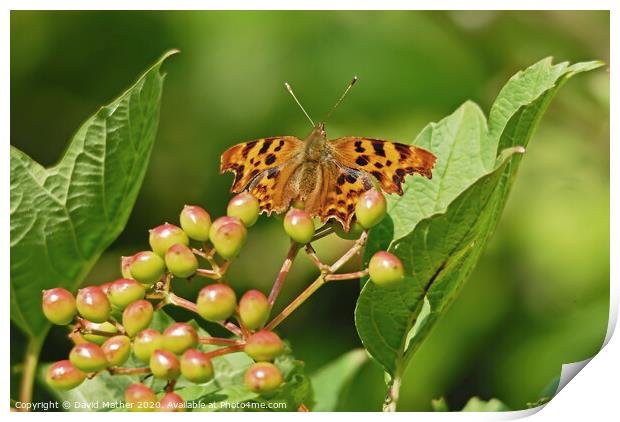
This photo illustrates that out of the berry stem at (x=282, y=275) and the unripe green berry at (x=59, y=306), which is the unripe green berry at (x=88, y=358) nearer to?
the unripe green berry at (x=59, y=306)

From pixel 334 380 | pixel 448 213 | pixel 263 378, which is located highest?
pixel 448 213

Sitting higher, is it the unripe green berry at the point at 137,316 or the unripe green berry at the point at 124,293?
the unripe green berry at the point at 124,293

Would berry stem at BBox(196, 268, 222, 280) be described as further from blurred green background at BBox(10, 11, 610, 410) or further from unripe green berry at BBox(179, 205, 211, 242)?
blurred green background at BBox(10, 11, 610, 410)

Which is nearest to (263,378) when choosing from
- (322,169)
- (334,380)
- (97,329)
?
(97,329)

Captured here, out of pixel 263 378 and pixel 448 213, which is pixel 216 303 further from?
pixel 448 213

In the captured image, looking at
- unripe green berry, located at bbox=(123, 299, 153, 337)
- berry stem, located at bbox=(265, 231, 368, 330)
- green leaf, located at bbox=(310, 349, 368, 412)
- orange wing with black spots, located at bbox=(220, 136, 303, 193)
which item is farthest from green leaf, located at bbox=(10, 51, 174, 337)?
green leaf, located at bbox=(310, 349, 368, 412)

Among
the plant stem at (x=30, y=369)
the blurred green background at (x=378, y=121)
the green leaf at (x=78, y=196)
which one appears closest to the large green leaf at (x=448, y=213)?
the green leaf at (x=78, y=196)
